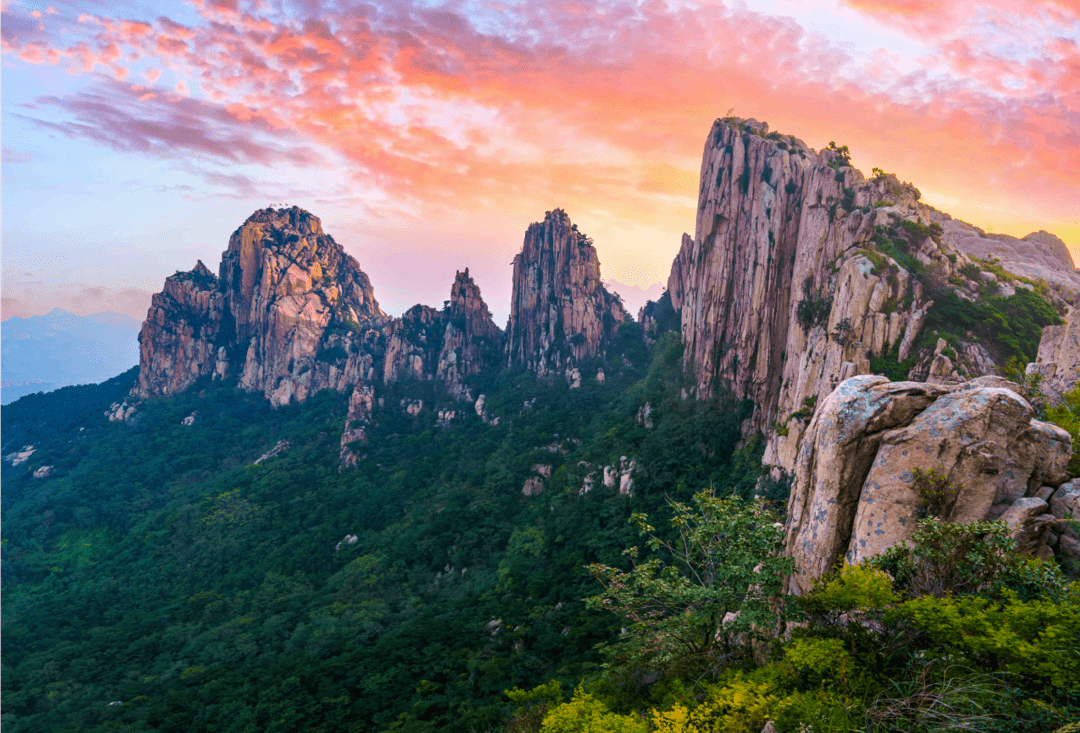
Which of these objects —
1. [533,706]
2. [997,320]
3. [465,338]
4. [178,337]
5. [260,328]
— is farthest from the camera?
[178,337]

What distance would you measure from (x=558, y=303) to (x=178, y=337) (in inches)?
3340

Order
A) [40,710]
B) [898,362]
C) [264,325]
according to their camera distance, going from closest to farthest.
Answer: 1. [898,362]
2. [40,710]
3. [264,325]

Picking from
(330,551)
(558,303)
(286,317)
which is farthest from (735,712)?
(286,317)

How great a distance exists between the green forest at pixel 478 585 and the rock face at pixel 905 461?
1315 millimetres

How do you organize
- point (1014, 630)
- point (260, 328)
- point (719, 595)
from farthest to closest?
point (260, 328) < point (719, 595) < point (1014, 630)

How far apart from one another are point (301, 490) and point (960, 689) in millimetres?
84486

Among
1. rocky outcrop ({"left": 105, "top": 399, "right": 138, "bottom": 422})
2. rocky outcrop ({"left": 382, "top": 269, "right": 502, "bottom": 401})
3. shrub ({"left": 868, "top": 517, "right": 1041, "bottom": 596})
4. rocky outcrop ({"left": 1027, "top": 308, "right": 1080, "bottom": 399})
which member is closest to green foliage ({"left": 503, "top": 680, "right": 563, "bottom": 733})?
shrub ({"left": 868, "top": 517, "right": 1041, "bottom": 596})

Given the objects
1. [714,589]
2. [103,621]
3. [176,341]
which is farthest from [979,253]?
[176,341]

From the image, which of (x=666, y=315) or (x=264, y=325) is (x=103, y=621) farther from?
(x=666, y=315)

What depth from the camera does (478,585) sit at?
167 ft

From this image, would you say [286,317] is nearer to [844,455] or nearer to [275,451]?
[275,451]

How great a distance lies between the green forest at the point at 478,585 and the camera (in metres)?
8.56

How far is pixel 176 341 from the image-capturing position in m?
111

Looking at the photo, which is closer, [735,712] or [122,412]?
[735,712]
